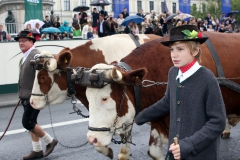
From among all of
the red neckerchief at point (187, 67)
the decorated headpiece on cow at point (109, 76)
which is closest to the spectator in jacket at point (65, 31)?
the decorated headpiece on cow at point (109, 76)

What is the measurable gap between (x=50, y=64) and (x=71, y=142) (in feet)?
6.51

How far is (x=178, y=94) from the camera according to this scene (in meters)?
2.68

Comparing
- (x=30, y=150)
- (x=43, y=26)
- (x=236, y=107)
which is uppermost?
(x=43, y=26)

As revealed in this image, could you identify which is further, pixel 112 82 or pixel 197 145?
pixel 112 82

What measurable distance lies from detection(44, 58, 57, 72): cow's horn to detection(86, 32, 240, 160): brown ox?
122cm

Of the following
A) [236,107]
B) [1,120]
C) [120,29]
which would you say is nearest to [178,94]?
[236,107]

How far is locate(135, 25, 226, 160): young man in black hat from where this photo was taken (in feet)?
8.06

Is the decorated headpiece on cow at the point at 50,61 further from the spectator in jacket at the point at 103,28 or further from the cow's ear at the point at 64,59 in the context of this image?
the spectator in jacket at the point at 103,28

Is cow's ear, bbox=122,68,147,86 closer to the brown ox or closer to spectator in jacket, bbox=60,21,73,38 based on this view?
the brown ox

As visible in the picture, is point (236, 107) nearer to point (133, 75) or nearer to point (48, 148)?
point (133, 75)

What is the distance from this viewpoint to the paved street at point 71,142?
550 centimetres

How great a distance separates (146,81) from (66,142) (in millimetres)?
2988

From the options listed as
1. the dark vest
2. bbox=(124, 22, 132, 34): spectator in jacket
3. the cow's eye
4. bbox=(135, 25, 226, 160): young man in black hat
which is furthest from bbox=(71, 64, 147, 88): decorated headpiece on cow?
bbox=(124, 22, 132, 34): spectator in jacket

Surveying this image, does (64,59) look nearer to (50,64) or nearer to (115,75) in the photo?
(50,64)
